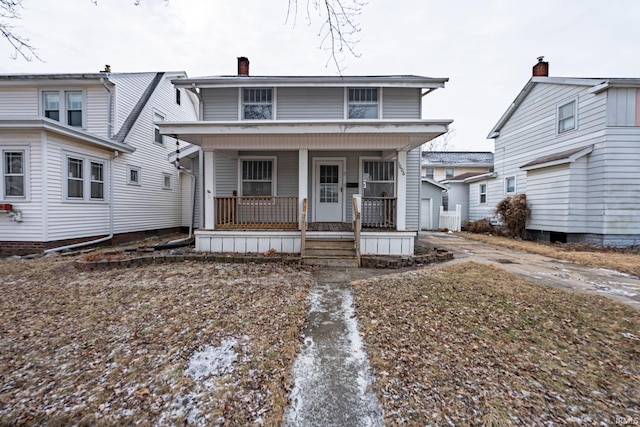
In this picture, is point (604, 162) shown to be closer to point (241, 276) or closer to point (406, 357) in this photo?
point (406, 357)

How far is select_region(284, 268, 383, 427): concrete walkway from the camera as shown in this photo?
2045 millimetres

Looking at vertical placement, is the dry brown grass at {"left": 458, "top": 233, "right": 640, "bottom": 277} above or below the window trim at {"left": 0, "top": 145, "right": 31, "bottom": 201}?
below

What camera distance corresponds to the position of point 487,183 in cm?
1608

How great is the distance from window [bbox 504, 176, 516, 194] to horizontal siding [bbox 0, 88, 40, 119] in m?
20.8

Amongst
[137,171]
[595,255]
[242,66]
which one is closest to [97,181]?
[137,171]

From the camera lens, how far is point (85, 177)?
891 cm

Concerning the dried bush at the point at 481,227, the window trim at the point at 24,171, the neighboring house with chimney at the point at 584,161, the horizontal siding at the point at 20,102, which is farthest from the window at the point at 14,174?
the dried bush at the point at 481,227

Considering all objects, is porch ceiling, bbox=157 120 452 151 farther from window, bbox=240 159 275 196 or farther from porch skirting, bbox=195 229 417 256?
porch skirting, bbox=195 229 417 256

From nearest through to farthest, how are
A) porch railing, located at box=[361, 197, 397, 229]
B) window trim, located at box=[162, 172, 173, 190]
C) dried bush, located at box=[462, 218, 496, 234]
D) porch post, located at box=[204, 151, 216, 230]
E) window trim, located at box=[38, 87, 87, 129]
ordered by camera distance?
porch post, located at box=[204, 151, 216, 230] → porch railing, located at box=[361, 197, 397, 229] → window trim, located at box=[38, 87, 87, 129] → window trim, located at box=[162, 172, 173, 190] → dried bush, located at box=[462, 218, 496, 234]

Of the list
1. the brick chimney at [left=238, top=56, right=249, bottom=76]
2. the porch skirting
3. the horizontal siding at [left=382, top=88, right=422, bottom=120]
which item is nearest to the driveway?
the porch skirting

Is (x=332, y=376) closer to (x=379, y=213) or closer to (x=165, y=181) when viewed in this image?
(x=379, y=213)

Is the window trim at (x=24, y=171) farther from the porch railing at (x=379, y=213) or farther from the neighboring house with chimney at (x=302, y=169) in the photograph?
the porch railing at (x=379, y=213)

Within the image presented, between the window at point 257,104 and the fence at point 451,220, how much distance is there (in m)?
12.1

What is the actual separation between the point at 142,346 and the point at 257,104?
8.45 metres
